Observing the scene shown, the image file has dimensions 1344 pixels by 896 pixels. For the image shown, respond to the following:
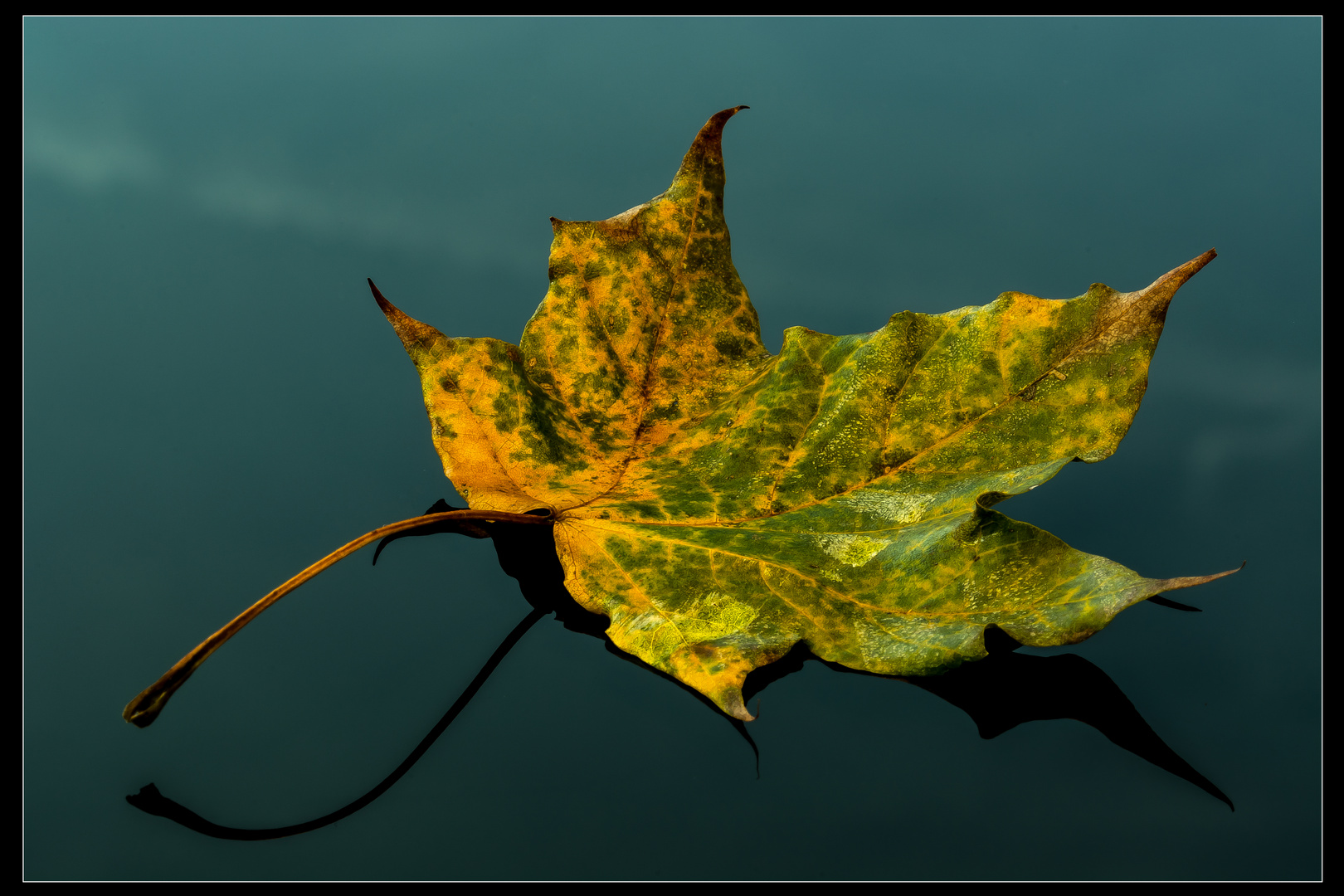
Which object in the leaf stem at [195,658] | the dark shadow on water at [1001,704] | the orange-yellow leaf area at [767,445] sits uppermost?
the orange-yellow leaf area at [767,445]

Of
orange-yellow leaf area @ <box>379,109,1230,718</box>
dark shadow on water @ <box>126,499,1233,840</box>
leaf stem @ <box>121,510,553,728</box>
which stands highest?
orange-yellow leaf area @ <box>379,109,1230,718</box>

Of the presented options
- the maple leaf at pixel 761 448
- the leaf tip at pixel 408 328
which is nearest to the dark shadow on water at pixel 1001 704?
the maple leaf at pixel 761 448

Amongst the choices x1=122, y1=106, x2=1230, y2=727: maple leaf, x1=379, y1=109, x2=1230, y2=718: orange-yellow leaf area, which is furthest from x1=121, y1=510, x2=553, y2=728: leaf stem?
x1=379, y1=109, x2=1230, y2=718: orange-yellow leaf area

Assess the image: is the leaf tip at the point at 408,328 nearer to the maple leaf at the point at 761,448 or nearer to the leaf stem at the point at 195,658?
the maple leaf at the point at 761,448

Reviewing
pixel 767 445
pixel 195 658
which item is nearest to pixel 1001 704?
pixel 767 445

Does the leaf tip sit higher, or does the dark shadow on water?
the leaf tip

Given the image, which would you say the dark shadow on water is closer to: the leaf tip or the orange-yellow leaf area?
the orange-yellow leaf area

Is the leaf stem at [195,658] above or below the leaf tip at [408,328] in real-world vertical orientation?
below

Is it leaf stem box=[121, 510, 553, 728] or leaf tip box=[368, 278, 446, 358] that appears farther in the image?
leaf tip box=[368, 278, 446, 358]

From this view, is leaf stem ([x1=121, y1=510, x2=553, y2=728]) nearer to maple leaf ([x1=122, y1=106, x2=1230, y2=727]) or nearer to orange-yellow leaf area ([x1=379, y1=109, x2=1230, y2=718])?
maple leaf ([x1=122, y1=106, x2=1230, y2=727])
